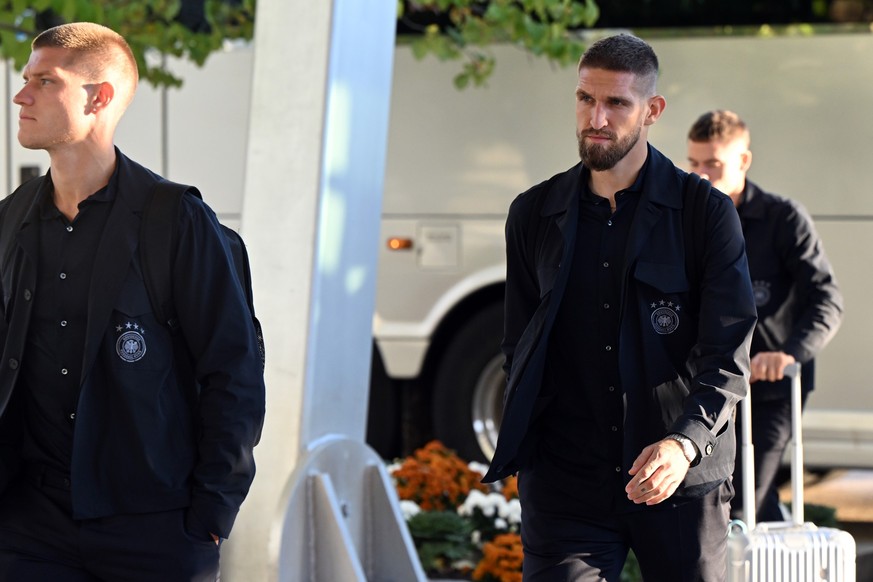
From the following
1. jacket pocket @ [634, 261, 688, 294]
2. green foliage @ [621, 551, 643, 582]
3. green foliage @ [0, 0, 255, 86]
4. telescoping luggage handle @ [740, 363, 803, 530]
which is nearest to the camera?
jacket pocket @ [634, 261, 688, 294]

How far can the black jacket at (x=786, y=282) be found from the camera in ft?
18.0

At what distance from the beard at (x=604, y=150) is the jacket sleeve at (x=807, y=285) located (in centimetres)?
213

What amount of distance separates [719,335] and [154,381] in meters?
1.36

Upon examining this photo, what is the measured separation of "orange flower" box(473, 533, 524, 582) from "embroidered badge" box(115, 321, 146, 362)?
3.30 metres

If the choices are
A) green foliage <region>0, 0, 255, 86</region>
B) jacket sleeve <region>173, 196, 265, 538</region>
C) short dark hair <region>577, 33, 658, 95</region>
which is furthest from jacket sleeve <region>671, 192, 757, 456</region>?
green foliage <region>0, 0, 255, 86</region>

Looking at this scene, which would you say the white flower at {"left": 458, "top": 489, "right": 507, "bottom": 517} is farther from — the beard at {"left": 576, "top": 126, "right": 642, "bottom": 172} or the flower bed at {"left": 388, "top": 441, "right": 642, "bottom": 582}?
the beard at {"left": 576, "top": 126, "right": 642, "bottom": 172}

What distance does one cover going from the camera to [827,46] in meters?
8.51

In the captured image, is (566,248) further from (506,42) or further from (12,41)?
(506,42)

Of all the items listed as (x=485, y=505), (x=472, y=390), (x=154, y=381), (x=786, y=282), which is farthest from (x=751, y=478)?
(x=472, y=390)

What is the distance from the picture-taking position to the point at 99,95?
3.46m

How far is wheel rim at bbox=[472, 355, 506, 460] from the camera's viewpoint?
30.3 ft

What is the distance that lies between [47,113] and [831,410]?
6.27 metres

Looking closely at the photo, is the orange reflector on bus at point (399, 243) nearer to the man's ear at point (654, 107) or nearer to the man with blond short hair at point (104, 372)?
the man's ear at point (654, 107)

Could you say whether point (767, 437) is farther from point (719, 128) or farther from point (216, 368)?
point (216, 368)
